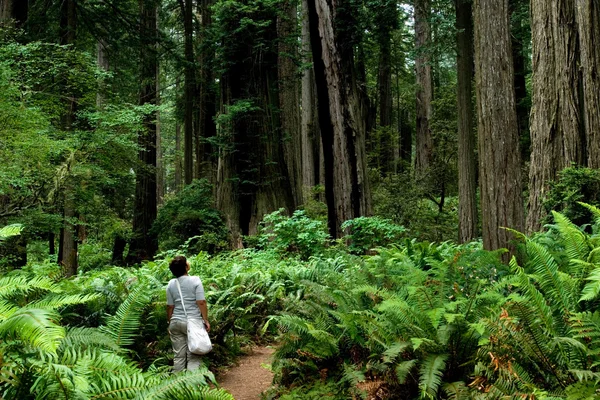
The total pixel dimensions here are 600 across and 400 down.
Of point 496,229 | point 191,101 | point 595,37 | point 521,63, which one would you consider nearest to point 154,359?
point 496,229

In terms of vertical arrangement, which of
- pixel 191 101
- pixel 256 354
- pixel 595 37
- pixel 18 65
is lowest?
pixel 256 354

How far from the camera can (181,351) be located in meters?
5.75

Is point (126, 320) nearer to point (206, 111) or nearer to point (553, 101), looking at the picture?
point (553, 101)

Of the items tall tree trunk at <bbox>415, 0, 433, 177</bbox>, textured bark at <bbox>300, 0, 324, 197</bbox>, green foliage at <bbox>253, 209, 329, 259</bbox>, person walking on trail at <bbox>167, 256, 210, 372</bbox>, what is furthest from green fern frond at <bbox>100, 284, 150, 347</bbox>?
tall tree trunk at <bbox>415, 0, 433, 177</bbox>

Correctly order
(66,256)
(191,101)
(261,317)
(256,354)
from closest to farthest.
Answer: (256,354)
(261,317)
(66,256)
(191,101)

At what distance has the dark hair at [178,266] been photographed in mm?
5758

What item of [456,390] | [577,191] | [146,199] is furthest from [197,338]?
[146,199]

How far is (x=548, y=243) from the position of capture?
5.66 metres

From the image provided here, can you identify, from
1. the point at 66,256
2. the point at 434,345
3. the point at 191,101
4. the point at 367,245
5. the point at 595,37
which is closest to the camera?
the point at 434,345

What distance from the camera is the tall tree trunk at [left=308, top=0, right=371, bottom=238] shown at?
35.7ft

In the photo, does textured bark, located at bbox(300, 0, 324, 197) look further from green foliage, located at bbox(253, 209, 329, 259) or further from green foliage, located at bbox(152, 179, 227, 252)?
green foliage, located at bbox(253, 209, 329, 259)

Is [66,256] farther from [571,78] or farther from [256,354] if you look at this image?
[571,78]

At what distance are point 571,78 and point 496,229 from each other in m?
2.59

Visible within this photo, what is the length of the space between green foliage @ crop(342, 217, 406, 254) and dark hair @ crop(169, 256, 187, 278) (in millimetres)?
5135
